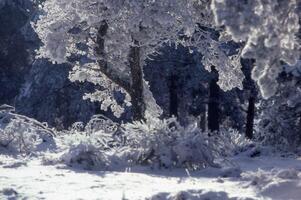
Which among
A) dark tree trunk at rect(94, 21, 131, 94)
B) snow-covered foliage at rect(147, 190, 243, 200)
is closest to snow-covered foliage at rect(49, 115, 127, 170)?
snow-covered foliage at rect(147, 190, 243, 200)

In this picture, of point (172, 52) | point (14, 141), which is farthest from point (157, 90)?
point (14, 141)

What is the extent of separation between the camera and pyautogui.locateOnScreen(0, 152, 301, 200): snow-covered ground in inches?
329

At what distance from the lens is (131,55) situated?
771 inches

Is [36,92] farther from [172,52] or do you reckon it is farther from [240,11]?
[240,11]

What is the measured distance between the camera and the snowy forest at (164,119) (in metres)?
7.33

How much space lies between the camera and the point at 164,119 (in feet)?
42.7

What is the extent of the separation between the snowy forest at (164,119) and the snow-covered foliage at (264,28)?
1cm

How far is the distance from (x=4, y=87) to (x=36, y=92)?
3.90m

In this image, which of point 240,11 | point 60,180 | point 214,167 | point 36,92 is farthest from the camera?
point 36,92

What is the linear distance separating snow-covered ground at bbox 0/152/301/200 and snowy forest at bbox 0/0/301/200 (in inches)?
0.7

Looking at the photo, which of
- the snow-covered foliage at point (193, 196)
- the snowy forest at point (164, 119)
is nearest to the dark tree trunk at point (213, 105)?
the snowy forest at point (164, 119)

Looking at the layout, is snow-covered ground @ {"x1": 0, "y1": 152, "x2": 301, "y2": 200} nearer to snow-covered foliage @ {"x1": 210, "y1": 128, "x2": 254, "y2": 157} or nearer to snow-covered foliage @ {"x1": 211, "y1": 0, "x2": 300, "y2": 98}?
snow-covered foliage @ {"x1": 211, "y1": 0, "x2": 300, "y2": 98}

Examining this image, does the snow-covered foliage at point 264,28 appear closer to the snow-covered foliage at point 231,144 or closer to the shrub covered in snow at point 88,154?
A: the shrub covered in snow at point 88,154

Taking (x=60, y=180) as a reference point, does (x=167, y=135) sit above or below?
above
